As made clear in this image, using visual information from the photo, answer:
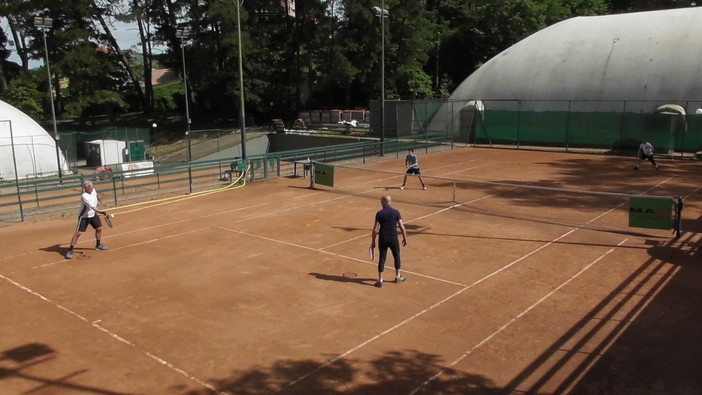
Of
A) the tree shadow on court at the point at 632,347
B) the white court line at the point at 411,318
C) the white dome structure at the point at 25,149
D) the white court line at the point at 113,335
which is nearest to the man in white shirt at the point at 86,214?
the white court line at the point at 113,335

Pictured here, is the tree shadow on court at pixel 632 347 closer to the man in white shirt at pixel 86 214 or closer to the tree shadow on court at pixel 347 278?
the tree shadow on court at pixel 347 278

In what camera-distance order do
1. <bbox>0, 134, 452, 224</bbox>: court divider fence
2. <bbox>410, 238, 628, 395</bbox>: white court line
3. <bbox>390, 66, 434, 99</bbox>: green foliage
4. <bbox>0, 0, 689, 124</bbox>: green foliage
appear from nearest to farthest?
<bbox>410, 238, 628, 395</bbox>: white court line < <bbox>0, 134, 452, 224</bbox>: court divider fence < <bbox>0, 0, 689, 124</bbox>: green foliage < <bbox>390, 66, 434, 99</bbox>: green foliage

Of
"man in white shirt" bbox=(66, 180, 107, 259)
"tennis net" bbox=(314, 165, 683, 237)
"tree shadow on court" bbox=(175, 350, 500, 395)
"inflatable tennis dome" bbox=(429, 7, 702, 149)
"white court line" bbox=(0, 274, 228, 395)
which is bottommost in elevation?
"tree shadow on court" bbox=(175, 350, 500, 395)

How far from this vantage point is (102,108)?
70312mm

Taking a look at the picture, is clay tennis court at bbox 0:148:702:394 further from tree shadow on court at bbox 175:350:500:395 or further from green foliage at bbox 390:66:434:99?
green foliage at bbox 390:66:434:99

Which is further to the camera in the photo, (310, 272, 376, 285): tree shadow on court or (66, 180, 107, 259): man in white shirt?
(66, 180, 107, 259): man in white shirt

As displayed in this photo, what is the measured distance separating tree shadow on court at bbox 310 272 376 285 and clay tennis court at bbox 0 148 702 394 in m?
0.04

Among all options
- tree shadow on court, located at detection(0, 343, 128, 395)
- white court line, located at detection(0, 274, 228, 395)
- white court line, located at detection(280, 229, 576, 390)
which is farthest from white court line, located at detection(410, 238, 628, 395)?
tree shadow on court, located at detection(0, 343, 128, 395)

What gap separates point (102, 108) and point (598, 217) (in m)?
66.6

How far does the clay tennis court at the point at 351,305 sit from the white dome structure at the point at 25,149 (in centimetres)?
1945

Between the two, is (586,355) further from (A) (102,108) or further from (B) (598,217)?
(A) (102,108)

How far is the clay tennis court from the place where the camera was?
25.9 feet

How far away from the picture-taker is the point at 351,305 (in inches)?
417

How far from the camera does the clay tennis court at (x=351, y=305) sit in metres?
7.88
